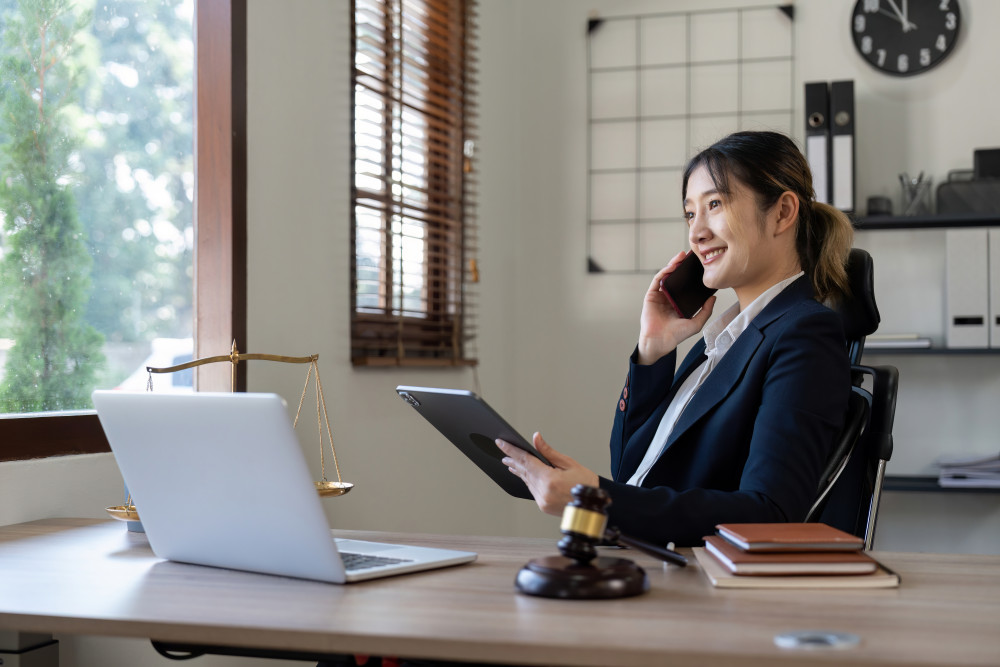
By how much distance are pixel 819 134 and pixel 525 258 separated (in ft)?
3.93

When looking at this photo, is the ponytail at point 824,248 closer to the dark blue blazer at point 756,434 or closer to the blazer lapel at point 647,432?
the dark blue blazer at point 756,434

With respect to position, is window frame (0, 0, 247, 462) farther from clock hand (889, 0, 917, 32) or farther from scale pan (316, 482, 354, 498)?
clock hand (889, 0, 917, 32)

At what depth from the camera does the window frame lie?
6.89 feet

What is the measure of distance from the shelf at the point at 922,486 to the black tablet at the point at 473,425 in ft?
7.17

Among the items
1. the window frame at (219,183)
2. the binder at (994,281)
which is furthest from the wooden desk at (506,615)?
the binder at (994,281)

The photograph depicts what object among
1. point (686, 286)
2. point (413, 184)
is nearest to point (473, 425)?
point (686, 286)

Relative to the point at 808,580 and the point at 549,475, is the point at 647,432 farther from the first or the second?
the point at 808,580

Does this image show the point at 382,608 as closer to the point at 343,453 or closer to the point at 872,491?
the point at 872,491

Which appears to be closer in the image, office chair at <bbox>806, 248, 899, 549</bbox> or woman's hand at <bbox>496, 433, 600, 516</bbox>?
woman's hand at <bbox>496, 433, 600, 516</bbox>

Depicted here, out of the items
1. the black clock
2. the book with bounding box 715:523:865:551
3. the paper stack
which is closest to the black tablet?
the book with bounding box 715:523:865:551

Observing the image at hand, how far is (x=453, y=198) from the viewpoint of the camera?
3250 mm

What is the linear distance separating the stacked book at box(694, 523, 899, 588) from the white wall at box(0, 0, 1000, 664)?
133 cm

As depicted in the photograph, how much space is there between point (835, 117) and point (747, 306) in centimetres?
186

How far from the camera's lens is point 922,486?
10.8 feet
